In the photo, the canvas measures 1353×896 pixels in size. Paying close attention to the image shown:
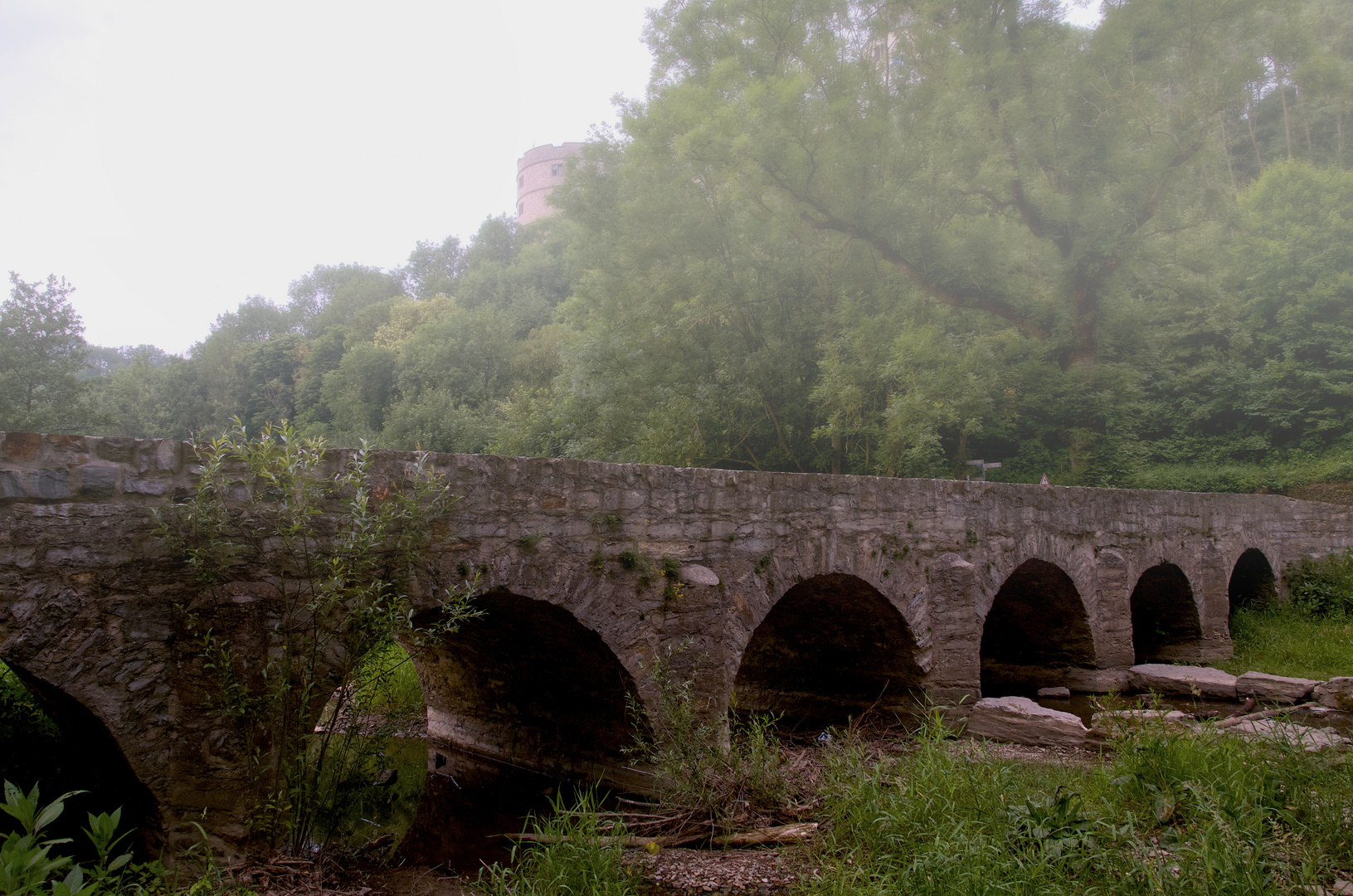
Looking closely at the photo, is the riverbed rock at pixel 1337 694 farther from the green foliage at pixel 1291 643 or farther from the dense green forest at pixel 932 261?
the dense green forest at pixel 932 261

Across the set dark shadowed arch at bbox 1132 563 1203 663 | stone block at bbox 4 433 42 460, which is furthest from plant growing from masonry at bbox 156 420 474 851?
dark shadowed arch at bbox 1132 563 1203 663

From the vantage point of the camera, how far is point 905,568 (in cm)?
701

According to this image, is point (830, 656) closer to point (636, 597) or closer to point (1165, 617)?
point (636, 597)

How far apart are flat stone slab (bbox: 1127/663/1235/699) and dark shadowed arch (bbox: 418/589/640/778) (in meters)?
6.29

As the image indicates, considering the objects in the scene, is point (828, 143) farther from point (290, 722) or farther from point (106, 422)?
point (106, 422)

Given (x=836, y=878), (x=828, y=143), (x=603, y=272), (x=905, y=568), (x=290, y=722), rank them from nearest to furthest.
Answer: (x=836, y=878) → (x=290, y=722) → (x=905, y=568) → (x=828, y=143) → (x=603, y=272)

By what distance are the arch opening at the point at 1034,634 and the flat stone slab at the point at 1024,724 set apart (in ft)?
7.40

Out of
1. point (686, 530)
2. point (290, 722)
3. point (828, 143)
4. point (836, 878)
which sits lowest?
point (836, 878)

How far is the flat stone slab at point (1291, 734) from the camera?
4.36 meters

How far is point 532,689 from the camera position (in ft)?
21.7

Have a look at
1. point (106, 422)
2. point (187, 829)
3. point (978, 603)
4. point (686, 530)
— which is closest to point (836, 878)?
point (686, 530)

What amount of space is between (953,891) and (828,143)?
15.3 meters

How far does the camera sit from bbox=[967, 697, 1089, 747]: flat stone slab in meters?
6.41

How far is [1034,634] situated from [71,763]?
9.63 meters
